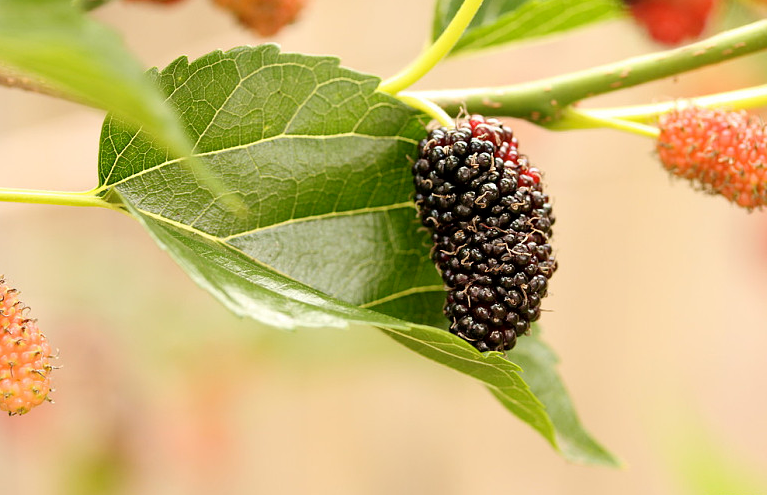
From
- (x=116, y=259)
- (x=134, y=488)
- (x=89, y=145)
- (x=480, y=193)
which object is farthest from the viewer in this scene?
(x=116, y=259)

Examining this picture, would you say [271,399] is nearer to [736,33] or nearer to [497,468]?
[497,468]

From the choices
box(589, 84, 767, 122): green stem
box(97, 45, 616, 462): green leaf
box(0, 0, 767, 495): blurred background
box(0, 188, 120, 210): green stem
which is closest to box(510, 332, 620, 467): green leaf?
box(97, 45, 616, 462): green leaf

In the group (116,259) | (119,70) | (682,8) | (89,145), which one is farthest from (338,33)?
(119,70)

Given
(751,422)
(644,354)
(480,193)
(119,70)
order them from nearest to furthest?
(119,70), (480,193), (751,422), (644,354)

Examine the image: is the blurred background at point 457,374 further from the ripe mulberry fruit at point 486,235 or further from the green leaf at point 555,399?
the ripe mulberry fruit at point 486,235

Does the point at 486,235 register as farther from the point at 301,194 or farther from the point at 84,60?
the point at 84,60

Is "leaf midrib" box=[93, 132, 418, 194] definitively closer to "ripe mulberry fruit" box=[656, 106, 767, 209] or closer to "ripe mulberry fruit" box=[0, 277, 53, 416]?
"ripe mulberry fruit" box=[0, 277, 53, 416]
